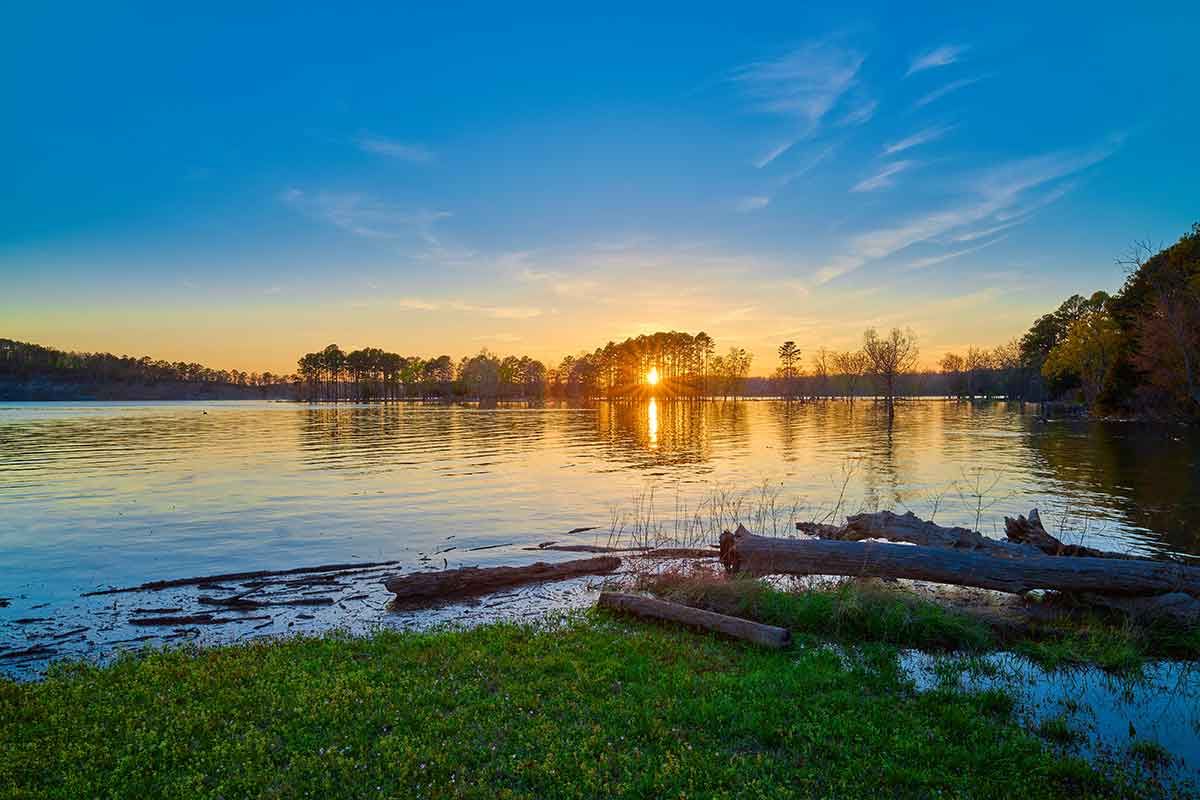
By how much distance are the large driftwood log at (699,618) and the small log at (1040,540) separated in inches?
350

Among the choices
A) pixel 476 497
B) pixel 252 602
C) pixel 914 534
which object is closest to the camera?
pixel 252 602

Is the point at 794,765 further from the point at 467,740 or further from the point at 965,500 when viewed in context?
the point at 965,500

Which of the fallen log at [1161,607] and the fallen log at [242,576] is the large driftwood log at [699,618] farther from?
the fallen log at [242,576]

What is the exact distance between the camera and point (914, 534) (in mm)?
17625

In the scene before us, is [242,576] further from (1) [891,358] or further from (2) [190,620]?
(1) [891,358]

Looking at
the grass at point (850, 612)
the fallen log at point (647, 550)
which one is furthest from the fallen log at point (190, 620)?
the grass at point (850, 612)

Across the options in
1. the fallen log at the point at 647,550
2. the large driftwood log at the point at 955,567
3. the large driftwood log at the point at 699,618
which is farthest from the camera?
the fallen log at the point at 647,550

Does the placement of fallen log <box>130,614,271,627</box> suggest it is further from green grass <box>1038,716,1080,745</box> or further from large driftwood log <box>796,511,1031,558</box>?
large driftwood log <box>796,511,1031,558</box>

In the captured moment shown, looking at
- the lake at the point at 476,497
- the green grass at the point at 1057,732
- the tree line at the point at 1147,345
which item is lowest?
the lake at the point at 476,497

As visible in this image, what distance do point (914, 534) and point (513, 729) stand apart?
14102 mm

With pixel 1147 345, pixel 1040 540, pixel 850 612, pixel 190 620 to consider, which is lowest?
pixel 190 620

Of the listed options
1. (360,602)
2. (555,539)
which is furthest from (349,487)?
(360,602)

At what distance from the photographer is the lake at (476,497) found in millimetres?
19094

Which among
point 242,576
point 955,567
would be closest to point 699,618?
point 955,567
